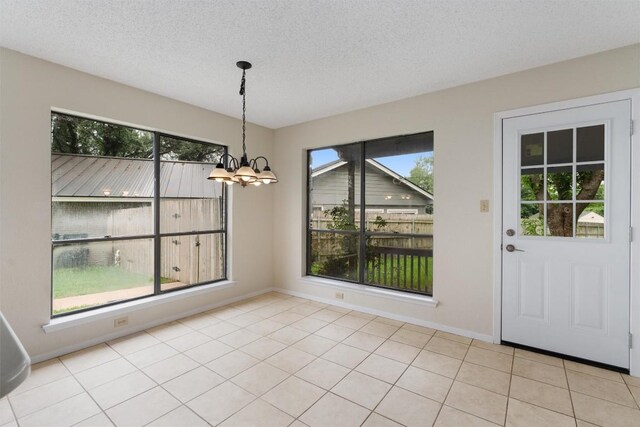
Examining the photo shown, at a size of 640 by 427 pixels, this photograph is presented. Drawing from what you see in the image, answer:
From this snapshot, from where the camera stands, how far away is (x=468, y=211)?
3174mm

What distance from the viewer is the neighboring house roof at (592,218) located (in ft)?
8.40

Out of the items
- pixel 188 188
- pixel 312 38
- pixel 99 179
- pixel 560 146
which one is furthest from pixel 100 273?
pixel 560 146

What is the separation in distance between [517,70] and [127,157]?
13.9 ft

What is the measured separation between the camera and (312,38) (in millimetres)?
2340

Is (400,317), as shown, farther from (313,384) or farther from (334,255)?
(313,384)

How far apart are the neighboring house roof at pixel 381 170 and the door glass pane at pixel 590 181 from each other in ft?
4.45

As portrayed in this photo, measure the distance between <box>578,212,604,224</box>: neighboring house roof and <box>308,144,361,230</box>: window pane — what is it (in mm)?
2414

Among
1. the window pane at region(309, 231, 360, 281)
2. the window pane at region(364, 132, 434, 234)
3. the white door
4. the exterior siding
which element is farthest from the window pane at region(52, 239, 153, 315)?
the white door

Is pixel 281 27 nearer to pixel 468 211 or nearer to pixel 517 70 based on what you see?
pixel 517 70

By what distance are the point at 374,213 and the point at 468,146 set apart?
144cm

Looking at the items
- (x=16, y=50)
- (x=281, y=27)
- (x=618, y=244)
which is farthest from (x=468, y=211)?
(x=16, y=50)

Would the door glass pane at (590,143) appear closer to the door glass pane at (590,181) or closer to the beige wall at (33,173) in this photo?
the door glass pane at (590,181)

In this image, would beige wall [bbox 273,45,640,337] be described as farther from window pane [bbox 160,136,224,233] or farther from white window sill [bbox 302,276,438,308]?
window pane [bbox 160,136,224,233]

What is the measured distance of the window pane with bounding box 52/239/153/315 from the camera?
2.92 metres
